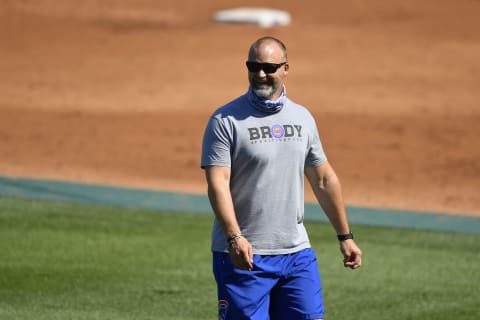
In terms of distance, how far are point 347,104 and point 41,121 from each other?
6.01 m

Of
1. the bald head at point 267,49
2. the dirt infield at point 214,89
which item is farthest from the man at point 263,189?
the dirt infield at point 214,89

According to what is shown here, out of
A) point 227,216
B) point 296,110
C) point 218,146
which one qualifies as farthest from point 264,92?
point 227,216

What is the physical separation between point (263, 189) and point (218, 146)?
1.11ft

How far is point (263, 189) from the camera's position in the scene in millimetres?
6066

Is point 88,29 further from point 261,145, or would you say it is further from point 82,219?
point 261,145

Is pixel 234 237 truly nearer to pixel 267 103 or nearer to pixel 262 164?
pixel 262 164

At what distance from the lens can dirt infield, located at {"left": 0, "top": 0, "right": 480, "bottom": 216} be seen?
698 inches

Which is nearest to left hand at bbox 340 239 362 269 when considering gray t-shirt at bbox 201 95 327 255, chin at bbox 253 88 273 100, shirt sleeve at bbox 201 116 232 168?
gray t-shirt at bbox 201 95 327 255

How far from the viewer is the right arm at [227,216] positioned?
19.2 feet

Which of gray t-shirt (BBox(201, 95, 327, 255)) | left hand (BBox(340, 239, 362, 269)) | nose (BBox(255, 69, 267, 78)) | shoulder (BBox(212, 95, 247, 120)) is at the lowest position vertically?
left hand (BBox(340, 239, 362, 269))

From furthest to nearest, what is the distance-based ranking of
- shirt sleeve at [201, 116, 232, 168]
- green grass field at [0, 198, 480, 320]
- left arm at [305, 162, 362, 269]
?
green grass field at [0, 198, 480, 320] < left arm at [305, 162, 362, 269] < shirt sleeve at [201, 116, 232, 168]

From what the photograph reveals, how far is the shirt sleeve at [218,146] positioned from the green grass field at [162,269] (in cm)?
306

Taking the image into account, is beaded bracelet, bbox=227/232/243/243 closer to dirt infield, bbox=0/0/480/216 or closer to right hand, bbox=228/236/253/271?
right hand, bbox=228/236/253/271

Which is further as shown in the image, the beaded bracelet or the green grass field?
the green grass field
